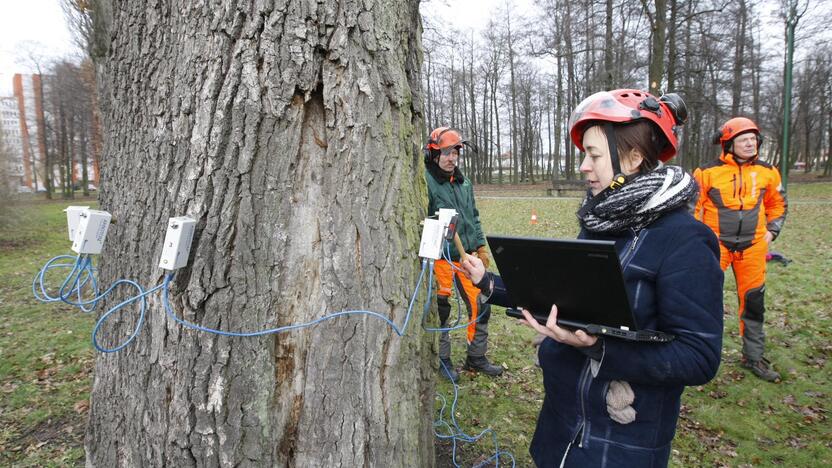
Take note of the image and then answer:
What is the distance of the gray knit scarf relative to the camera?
56.4 inches

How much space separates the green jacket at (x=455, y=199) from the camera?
13.1 feet

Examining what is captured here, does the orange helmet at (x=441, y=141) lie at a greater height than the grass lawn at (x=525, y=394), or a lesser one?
greater

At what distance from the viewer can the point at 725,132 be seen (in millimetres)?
4105

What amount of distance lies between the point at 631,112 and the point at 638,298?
610mm

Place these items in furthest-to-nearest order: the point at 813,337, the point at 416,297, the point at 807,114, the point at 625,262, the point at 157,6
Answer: the point at 807,114 < the point at 813,337 < the point at 416,297 < the point at 157,6 < the point at 625,262

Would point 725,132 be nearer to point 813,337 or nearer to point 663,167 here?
point 813,337

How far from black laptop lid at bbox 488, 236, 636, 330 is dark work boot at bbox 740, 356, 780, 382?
11.9 feet

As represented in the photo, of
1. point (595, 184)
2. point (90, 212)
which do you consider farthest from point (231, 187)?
point (595, 184)

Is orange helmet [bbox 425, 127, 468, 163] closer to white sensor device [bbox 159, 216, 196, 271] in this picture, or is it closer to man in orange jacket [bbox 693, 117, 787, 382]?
man in orange jacket [bbox 693, 117, 787, 382]

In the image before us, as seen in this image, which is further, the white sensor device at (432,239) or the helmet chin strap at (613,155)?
the white sensor device at (432,239)

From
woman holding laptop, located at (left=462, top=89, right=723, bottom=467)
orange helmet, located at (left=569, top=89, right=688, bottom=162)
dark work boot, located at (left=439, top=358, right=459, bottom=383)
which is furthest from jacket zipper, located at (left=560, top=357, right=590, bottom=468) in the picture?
dark work boot, located at (left=439, top=358, right=459, bottom=383)

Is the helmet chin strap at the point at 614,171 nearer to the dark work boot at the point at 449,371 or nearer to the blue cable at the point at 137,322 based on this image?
the blue cable at the point at 137,322

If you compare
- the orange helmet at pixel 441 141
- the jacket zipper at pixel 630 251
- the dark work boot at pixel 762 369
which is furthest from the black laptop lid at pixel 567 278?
the dark work boot at pixel 762 369

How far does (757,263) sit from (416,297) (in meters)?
3.62
